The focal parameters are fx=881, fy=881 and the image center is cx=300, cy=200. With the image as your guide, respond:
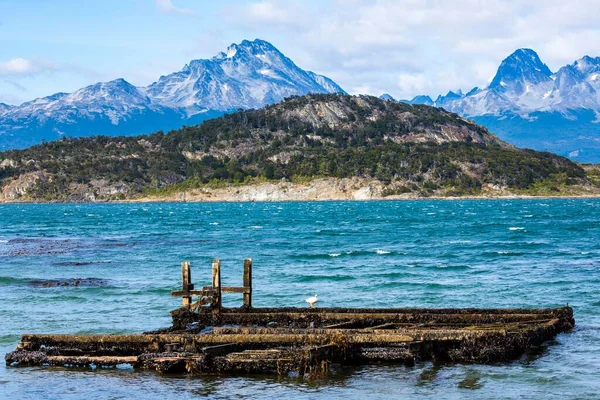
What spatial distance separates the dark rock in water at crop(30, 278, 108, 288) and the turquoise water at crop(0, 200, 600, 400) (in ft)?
1.10

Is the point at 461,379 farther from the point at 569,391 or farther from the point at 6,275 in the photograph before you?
the point at 6,275

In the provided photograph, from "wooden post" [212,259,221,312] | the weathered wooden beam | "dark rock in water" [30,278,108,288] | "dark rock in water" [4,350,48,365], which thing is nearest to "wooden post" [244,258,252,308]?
the weathered wooden beam

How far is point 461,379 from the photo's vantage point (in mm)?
24500

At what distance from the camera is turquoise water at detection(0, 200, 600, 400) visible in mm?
23906

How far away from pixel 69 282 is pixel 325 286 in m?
14.6

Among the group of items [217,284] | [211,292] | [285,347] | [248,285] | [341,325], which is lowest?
[285,347]

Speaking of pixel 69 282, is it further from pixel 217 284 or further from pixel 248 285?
pixel 217 284

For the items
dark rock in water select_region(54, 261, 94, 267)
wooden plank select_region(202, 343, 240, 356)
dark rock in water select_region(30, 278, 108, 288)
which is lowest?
wooden plank select_region(202, 343, 240, 356)

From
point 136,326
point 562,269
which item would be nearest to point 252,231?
point 562,269

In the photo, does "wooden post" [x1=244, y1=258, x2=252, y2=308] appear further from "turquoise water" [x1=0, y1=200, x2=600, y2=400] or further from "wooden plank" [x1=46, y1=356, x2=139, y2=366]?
"wooden plank" [x1=46, y1=356, x2=139, y2=366]

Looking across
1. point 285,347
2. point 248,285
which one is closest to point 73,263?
point 248,285

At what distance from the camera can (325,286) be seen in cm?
4819

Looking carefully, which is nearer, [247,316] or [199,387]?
[199,387]

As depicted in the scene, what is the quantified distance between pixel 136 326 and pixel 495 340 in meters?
14.7
